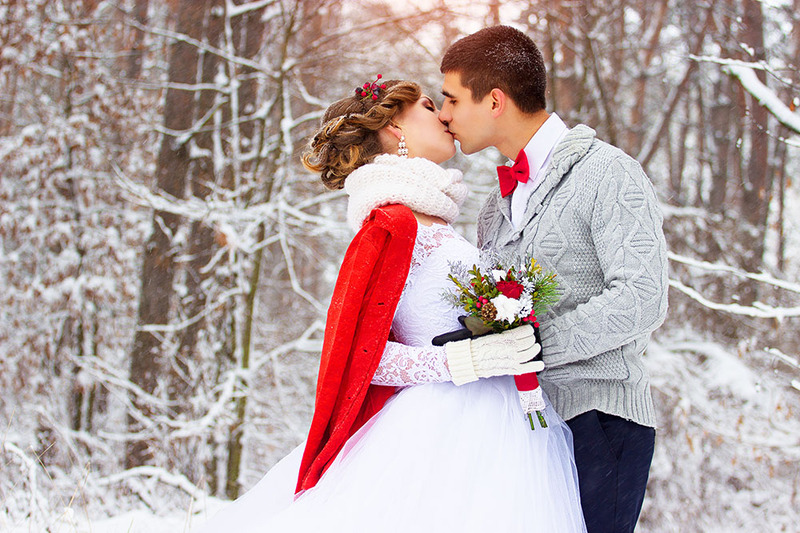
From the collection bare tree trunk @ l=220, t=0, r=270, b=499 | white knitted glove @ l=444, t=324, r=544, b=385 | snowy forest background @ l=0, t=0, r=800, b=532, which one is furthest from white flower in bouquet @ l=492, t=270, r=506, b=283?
bare tree trunk @ l=220, t=0, r=270, b=499

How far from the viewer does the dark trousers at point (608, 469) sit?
2203 millimetres

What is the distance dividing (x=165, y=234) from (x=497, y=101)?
5.42 m

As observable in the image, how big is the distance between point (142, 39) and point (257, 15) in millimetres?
1400

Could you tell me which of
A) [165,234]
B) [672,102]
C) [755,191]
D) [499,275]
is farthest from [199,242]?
[755,191]

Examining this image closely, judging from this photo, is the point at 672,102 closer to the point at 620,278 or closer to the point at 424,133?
the point at 424,133

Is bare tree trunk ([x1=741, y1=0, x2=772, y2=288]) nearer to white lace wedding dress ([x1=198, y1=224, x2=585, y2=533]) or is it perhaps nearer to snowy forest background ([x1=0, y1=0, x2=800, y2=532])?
snowy forest background ([x1=0, y1=0, x2=800, y2=532])

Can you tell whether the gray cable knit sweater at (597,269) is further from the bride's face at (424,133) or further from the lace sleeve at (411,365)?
the bride's face at (424,133)

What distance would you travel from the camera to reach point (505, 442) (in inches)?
83.5

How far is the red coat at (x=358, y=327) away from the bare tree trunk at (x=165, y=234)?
5.28m

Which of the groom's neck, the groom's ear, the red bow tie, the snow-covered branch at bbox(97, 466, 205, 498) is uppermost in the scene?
the groom's ear

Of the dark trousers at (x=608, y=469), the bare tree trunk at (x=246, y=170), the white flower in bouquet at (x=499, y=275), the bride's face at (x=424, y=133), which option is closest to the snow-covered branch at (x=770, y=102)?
the bride's face at (x=424, y=133)

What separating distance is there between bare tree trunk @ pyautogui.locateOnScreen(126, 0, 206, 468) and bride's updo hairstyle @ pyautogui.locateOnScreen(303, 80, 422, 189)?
482cm

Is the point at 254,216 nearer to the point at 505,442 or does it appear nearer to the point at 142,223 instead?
the point at 142,223

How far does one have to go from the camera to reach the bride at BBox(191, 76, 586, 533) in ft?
6.49
